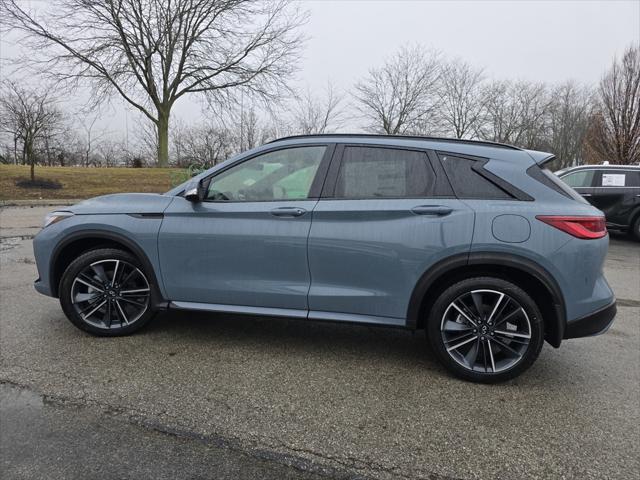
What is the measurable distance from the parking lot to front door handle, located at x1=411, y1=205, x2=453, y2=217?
1196mm

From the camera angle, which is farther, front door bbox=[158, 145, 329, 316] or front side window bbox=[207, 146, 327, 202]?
front side window bbox=[207, 146, 327, 202]

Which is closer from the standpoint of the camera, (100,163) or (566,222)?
(566,222)

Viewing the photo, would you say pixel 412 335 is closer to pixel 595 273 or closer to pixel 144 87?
pixel 595 273

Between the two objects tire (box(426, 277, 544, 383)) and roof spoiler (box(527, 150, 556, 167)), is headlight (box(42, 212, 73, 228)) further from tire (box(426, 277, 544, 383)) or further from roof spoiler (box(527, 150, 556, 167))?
roof spoiler (box(527, 150, 556, 167))

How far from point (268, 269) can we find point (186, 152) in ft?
154

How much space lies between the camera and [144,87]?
91.4ft

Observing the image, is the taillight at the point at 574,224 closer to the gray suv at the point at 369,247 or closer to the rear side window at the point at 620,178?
the gray suv at the point at 369,247

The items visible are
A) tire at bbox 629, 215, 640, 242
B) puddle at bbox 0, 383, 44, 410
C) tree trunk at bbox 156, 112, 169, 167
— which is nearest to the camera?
puddle at bbox 0, 383, 44, 410

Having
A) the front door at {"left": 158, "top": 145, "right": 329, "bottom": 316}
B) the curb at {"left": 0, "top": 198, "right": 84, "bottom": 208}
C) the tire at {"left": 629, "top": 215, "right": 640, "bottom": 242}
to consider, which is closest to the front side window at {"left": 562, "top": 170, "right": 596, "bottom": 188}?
the tire at {"left": 629, "top": 215, "right": 640, "bottom": 242}

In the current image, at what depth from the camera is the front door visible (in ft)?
10.4

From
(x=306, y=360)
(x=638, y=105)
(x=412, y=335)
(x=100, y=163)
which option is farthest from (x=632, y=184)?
(x=100, y=163)

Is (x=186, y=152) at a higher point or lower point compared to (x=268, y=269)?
higher

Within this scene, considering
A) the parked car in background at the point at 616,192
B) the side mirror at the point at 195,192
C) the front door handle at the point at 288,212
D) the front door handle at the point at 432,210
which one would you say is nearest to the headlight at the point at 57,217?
the side mirror at the point at 195,192

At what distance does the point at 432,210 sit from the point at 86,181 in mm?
24478
